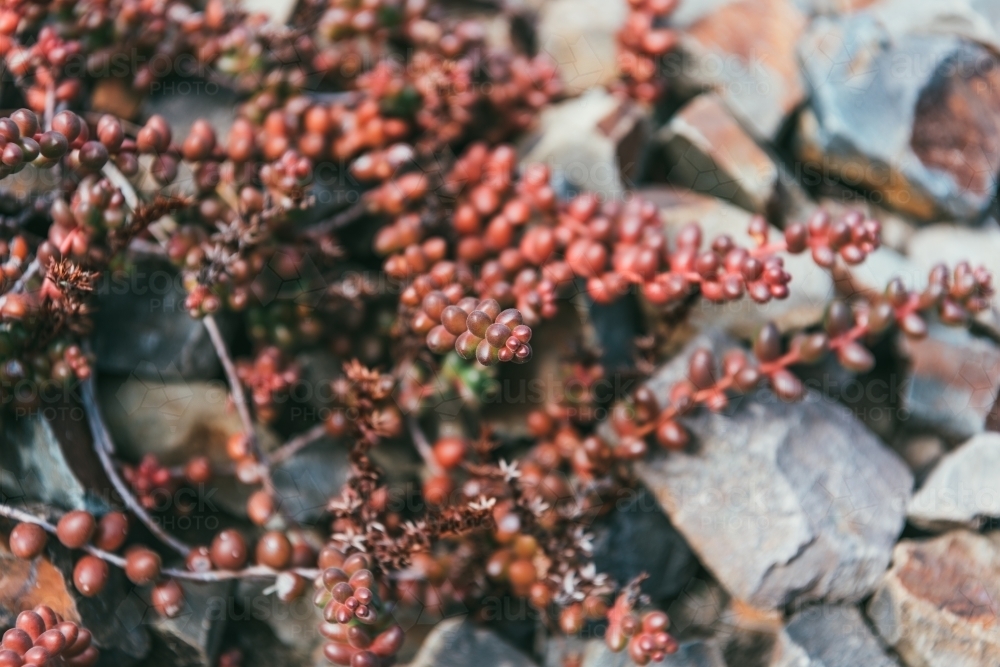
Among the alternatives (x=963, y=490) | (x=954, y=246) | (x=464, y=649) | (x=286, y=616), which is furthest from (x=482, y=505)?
(x=954, y=246)

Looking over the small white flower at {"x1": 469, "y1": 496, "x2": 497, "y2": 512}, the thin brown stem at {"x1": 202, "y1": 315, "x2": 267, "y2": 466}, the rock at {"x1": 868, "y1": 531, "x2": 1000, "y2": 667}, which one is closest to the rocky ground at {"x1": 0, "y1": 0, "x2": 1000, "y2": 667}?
the rock at {"x1": 868, "y1": 531, "x2": 1000, "y2": 667}

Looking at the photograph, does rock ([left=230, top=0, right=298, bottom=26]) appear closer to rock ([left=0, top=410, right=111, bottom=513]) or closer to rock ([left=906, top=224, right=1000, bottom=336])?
rock ([left=0, top=410, right=111, bottom=513])

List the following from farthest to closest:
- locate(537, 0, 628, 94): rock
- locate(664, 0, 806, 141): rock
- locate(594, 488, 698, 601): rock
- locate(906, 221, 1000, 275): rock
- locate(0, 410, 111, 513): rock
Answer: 1. locate(537, 0, 628, 94): rock
2. locate(664, 0, 806, 141): rock
3. locate(906, 221, 1000, 275): rock
4. locate(594, 488, 698, 601): rock
5. locate(0, 410, 111, 513): rock

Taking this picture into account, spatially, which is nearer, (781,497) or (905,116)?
(781,497)

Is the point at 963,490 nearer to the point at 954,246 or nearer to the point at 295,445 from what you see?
the point at 954,246

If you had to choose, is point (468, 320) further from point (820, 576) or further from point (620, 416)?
point (820, 576)
